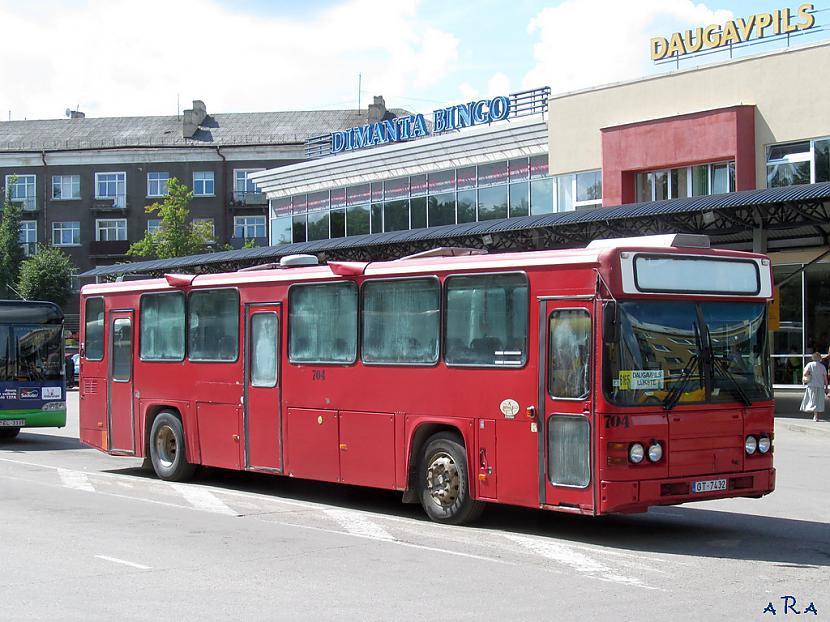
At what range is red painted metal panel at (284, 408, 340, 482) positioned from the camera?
45.2ft

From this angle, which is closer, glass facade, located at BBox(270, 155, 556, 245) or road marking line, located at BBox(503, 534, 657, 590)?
road marking line, located at BBox(503, 534, 657, 590)

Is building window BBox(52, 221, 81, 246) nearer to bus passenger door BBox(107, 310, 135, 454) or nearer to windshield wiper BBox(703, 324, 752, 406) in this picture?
bus passenger door BBox(107, 310, 135, 454)

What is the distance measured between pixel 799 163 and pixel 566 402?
950 inches

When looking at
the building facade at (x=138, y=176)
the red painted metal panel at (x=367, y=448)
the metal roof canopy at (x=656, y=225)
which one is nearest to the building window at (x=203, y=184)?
the building facade at (x=138, y=176)

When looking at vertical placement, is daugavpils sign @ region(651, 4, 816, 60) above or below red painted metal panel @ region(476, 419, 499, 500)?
above

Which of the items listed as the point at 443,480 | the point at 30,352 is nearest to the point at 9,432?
the point at 30,352

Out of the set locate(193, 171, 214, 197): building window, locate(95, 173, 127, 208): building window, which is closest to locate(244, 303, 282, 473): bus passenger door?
locate(193, 171, 214, 197): building window

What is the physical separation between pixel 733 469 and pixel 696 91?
25.5 meters

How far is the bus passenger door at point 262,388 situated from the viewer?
1467 cm

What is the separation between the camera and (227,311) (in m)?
15.5

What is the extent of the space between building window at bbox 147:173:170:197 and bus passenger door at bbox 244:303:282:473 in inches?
2514

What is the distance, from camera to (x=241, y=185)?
76500 millimetres

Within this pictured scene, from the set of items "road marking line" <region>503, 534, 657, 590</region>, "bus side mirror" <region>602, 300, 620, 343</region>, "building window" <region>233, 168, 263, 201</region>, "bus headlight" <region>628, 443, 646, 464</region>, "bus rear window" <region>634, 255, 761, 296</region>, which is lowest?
"road marking line" <region>503, 534, 657, 590</region>

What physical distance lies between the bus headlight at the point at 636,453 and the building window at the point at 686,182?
2465 centimetres
